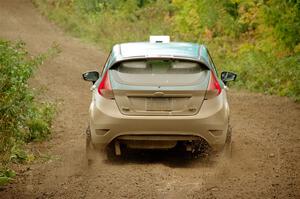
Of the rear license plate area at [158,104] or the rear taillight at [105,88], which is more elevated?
the rear taillight at [105,88]

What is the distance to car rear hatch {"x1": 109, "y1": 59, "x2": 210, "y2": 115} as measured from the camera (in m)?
8.99

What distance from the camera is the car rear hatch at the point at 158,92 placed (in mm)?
8992

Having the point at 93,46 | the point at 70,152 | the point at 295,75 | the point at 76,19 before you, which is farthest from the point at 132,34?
the point at 70,152

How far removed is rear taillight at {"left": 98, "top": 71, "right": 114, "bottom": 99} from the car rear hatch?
0.06 metres

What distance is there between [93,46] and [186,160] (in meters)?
16.5

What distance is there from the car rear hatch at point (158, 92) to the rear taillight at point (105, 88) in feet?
0.20

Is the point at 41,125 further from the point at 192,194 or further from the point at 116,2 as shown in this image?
the point at 116,2

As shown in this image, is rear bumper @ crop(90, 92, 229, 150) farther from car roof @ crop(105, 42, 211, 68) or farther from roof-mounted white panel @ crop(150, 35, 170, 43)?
roof-mounted white panel @ crop(150, 35, 170, 43)

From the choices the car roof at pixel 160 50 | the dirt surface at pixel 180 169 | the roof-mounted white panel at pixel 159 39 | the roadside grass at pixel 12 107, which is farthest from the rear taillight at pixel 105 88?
the roof-mounted white panel at pixel 159 39

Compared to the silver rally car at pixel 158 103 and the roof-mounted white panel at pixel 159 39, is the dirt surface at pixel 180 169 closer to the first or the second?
the silver rally car at pixel 158 103

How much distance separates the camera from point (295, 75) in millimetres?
16938

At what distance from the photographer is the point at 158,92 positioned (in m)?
8.95

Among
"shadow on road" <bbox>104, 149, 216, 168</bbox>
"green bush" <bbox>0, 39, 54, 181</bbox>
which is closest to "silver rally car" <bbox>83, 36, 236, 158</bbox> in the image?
"shadow on road" <bbox>104, 149, 216, 168</bbox>

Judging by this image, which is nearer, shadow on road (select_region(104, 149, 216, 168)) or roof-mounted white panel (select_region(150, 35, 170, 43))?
shadow on road (select_region(104, 149, 216, 168))
